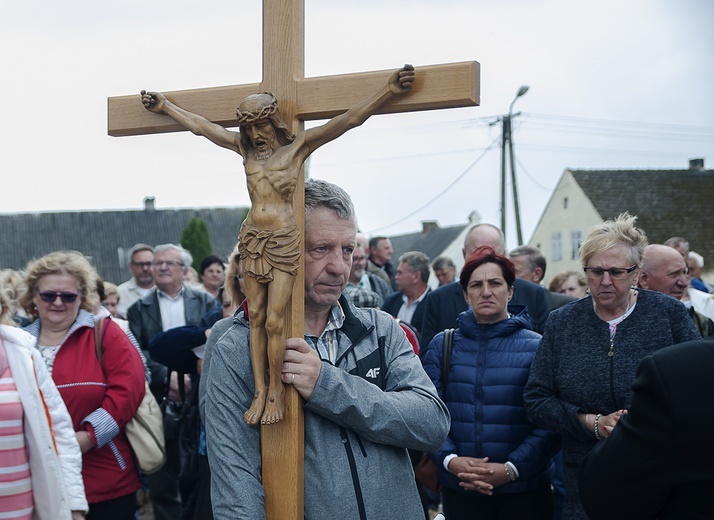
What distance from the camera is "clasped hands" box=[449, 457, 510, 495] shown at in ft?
12.9

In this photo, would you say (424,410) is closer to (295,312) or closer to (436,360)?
(295,312)

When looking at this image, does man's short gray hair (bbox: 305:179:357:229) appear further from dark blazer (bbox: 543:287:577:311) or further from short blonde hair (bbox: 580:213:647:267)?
dark blazer (bbox: 543:287:577:311)

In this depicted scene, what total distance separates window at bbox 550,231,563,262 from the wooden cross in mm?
32495

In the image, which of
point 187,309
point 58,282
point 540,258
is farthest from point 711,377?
point 187,309

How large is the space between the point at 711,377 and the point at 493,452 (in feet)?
7.45

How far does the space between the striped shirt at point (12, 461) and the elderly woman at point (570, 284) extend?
5.15 meters

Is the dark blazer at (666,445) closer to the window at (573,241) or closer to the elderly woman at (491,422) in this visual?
the elderly woman at (491,422)

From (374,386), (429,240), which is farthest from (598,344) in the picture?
(429,240)

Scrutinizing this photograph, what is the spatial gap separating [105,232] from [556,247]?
66.4ft

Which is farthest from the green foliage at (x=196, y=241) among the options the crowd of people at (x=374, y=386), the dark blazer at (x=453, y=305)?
the dark blazer at (x=453, y=305)

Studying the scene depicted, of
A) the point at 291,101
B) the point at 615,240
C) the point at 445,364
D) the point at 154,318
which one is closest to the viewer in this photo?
the point at 291,101

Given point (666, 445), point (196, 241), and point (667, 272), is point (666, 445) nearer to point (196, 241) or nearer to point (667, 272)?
point (667, 272)

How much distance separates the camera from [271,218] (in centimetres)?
234

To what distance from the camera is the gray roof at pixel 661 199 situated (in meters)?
27.0
